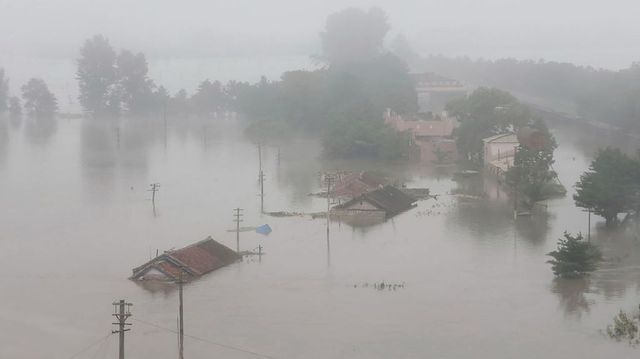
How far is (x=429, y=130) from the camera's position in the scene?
18438 millimetres

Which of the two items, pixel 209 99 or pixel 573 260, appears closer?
pixel 573 260

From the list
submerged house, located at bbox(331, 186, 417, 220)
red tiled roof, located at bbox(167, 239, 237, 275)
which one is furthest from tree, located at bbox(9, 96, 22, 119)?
red tiled roof, located at bbox(167, 239, 237, 275)

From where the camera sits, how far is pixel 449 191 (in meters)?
12.6

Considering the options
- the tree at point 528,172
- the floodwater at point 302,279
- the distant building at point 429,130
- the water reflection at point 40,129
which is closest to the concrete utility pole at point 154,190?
the floodwater at point 302,279

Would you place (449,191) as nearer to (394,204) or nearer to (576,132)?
(394,204)

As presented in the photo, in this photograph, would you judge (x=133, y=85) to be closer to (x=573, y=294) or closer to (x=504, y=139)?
(x=504, y=139)

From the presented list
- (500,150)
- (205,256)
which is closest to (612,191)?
(205,256)

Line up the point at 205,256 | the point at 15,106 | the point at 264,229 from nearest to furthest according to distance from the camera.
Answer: the point at 205,256 → the point at 264,229 → the point at 15,106

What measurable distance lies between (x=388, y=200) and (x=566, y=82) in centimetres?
2010

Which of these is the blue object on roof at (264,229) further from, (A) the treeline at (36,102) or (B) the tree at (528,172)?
(A) the treeline at (36,102)

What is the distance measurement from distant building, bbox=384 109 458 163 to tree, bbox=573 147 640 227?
7.04 metres

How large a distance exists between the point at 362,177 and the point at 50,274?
542 centimetres

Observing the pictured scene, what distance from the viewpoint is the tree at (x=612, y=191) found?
30.8ft

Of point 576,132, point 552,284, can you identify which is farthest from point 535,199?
point 576,132
